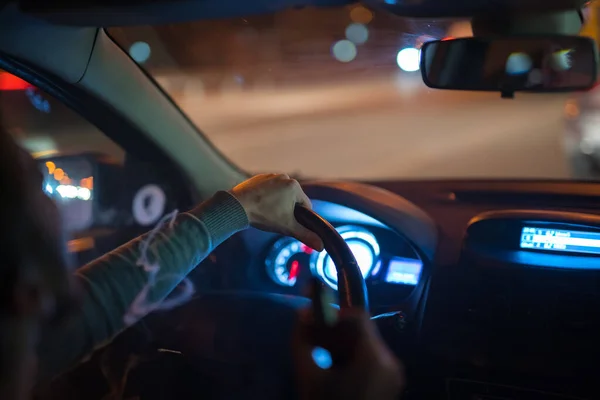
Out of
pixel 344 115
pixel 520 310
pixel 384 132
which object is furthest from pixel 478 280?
pixel 344 115

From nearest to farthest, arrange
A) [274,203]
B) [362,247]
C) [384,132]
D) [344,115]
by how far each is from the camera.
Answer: [274,203] < [362,247] < [384,132] < [344,115]

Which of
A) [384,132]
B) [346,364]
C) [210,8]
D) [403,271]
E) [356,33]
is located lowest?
[346,364]

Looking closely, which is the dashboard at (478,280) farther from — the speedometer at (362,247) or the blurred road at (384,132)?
the blurred road at (384,132)

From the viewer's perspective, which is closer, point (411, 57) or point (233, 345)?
point (233, 345)

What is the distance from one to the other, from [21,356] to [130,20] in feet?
5.24

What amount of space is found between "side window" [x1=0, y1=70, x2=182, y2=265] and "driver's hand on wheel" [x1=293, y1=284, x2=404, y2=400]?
5.76 feet

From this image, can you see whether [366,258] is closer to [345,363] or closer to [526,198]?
[526,198]

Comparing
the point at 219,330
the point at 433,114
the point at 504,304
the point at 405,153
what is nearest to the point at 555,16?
the point at 504,304

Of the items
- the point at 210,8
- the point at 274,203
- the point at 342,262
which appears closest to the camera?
the point at 342,262

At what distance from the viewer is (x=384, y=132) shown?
10781 mm

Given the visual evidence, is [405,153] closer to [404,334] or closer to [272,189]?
[404,334]

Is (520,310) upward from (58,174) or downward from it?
downward

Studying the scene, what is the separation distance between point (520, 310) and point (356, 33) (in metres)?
3.62

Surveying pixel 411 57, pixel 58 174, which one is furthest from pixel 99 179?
pixel 411 57
